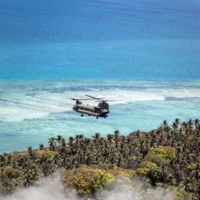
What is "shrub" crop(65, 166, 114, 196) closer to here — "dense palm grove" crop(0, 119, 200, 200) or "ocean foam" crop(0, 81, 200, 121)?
"dense palm grove" crop(0, 119, 200, 200)

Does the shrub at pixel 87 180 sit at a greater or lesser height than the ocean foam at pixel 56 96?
lesser

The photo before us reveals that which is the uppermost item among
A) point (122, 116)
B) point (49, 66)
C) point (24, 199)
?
point (49, 66)

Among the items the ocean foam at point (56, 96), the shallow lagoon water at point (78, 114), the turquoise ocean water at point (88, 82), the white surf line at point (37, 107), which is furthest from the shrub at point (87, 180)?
the white surf line at point (37, 107)

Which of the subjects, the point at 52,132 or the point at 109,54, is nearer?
the point at 52,132

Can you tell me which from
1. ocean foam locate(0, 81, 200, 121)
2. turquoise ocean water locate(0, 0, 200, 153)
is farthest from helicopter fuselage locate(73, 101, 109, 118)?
ocean foam locate(0, 81, 200, 121)

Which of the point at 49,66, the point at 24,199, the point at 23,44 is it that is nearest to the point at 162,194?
the point at 24,199

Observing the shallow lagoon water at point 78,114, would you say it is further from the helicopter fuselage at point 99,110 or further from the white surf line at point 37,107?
the helicopter fuselage at point 99,110

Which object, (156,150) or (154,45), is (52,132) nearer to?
(156,150)
